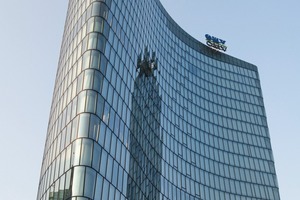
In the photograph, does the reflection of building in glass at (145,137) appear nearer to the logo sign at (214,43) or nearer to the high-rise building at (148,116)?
the high-rise building at (148,116)

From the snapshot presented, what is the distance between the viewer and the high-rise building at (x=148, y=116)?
44.7 meters

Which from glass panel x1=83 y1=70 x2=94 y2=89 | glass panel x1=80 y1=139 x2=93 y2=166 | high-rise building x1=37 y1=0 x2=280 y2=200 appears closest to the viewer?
glass panel x1=80 y1=139 x2=93 y2=166

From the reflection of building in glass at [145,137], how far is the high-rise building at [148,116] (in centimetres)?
16

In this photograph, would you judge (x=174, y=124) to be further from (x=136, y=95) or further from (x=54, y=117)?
(x=54, y=117)

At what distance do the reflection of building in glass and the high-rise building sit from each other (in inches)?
6.3

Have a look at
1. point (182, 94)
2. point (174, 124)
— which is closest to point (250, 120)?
point (182, 94)

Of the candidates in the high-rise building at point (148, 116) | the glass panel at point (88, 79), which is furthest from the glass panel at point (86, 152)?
the glass panel at point (88, 79)

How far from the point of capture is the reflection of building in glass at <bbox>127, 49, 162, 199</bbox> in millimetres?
54216

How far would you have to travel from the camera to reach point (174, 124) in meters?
80.6

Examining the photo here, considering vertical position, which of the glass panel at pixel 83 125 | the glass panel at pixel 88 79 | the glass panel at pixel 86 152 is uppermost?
the glass panel at pixel 88 79

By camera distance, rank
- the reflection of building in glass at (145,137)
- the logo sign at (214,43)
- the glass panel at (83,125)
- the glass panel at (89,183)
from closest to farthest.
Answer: the glass panel at (89,183) → the glass panel at (83,125) → the reflection of building in glass at (145,137) → the logo sign at (214,43)

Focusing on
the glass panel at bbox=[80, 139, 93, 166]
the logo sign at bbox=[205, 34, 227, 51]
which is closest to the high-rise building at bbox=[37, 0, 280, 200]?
the glass panel at bbox=[80, 139, 93, 166]

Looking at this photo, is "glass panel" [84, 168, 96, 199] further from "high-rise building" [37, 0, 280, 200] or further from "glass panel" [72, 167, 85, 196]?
"glass panel" [72, 167, 85, 196]

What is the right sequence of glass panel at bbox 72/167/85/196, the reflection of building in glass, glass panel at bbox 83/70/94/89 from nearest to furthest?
glass panel at bbox 72/167/85/196, glass panel at bbox 83/70/94/89, the reflection of building in glass
